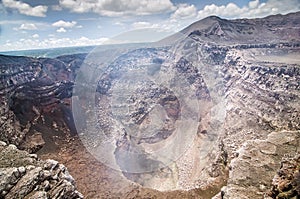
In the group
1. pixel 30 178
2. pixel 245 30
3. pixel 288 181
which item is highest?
pixel 245 30

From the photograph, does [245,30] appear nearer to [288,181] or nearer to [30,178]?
[288,181]

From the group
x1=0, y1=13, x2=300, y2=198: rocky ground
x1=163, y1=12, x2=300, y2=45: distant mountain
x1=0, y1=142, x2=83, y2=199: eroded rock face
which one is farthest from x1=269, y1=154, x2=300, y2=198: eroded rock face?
x1=163, y1=12, x2=300, y2=45: distant mountain

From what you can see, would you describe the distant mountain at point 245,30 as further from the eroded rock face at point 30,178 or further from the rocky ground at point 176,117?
the eroded rock face at point 30,178

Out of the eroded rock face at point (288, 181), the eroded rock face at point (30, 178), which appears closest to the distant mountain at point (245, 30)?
the eroded rock face at point (288, 181)

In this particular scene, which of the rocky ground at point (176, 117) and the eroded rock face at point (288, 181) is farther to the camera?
→ the rocky ground at point (176, 117)

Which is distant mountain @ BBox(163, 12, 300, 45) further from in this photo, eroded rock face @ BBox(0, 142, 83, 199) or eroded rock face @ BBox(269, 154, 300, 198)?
eroded rock face @ BBox(0, 142, 83, 199)

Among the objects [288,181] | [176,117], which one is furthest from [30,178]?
[176,117]

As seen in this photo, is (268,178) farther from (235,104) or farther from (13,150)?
(235,104)
